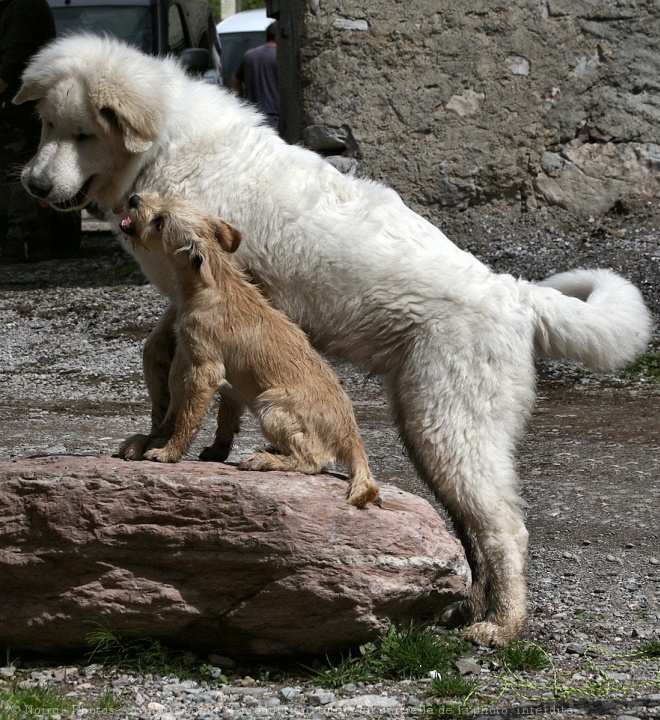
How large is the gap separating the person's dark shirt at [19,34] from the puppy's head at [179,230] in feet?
22.5

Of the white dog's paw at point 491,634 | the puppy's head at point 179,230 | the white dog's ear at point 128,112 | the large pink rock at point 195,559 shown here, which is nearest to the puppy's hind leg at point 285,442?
the large pink rock at point 195,559

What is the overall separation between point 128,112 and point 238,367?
1181 mm

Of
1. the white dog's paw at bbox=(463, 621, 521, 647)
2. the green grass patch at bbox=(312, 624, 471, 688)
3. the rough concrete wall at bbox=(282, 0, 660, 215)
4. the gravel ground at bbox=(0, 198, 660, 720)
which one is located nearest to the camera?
the gravel ground at bbox=(0, 198, 660, 720)

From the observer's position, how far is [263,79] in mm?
13758

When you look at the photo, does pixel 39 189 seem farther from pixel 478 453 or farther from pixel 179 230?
pixel 478 453

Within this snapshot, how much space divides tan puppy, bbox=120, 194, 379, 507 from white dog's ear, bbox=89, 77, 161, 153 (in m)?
0.32

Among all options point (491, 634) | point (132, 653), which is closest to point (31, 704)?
point (132, 653)

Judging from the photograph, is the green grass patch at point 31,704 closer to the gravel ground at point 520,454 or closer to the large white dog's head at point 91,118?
the gravel ground at point 520,454

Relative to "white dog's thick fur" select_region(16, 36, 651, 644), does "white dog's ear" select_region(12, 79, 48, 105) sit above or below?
above

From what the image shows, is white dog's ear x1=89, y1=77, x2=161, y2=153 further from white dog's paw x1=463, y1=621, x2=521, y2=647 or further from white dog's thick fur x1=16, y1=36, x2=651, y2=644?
white dog's paw x1=463, y1=621, x2=521, y2=647

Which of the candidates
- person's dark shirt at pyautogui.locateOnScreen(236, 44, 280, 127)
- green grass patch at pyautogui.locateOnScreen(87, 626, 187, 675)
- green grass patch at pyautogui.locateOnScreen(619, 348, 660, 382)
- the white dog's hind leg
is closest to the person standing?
person's dark shirt at pyautogui.locateOnScreen(236, 44, 280, 127)

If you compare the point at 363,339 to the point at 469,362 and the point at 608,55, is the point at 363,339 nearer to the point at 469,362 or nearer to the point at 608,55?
the point at 469,362

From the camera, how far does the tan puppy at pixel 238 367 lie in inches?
159

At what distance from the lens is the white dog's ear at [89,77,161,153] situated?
4.41m
